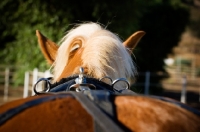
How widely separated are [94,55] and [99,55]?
0.09 ft

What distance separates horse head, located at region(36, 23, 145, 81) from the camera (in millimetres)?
1945

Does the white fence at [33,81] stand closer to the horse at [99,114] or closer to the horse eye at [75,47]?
the horse eye at [75,47]

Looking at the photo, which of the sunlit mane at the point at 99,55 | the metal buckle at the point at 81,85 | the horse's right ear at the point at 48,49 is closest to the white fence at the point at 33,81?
the horse's right ear at the point at 48,49

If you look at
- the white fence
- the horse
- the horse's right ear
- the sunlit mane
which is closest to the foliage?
the white fence

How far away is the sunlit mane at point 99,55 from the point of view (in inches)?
76.4

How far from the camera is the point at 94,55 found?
1.94 meters

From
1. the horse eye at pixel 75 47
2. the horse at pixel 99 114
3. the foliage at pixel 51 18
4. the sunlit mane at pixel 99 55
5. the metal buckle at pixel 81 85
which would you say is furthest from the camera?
the foliage at pixel 51 18

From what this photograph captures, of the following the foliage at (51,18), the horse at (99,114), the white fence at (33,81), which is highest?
the foliage at (51,18)

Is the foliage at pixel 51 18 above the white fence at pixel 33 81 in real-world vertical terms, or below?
above

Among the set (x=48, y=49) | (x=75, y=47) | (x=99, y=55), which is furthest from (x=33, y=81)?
(x=99, y=55)

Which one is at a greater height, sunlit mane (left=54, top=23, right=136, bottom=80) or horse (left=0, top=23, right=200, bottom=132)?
sunlit mane (left=54, top=23, right=136, bottom=80)

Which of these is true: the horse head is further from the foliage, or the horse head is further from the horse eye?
the foliage

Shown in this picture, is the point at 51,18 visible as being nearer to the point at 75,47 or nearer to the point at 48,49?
the point at 48,49

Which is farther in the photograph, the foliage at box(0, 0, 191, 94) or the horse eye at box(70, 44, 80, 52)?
the foliage at box(0, 0, 191, 94)
